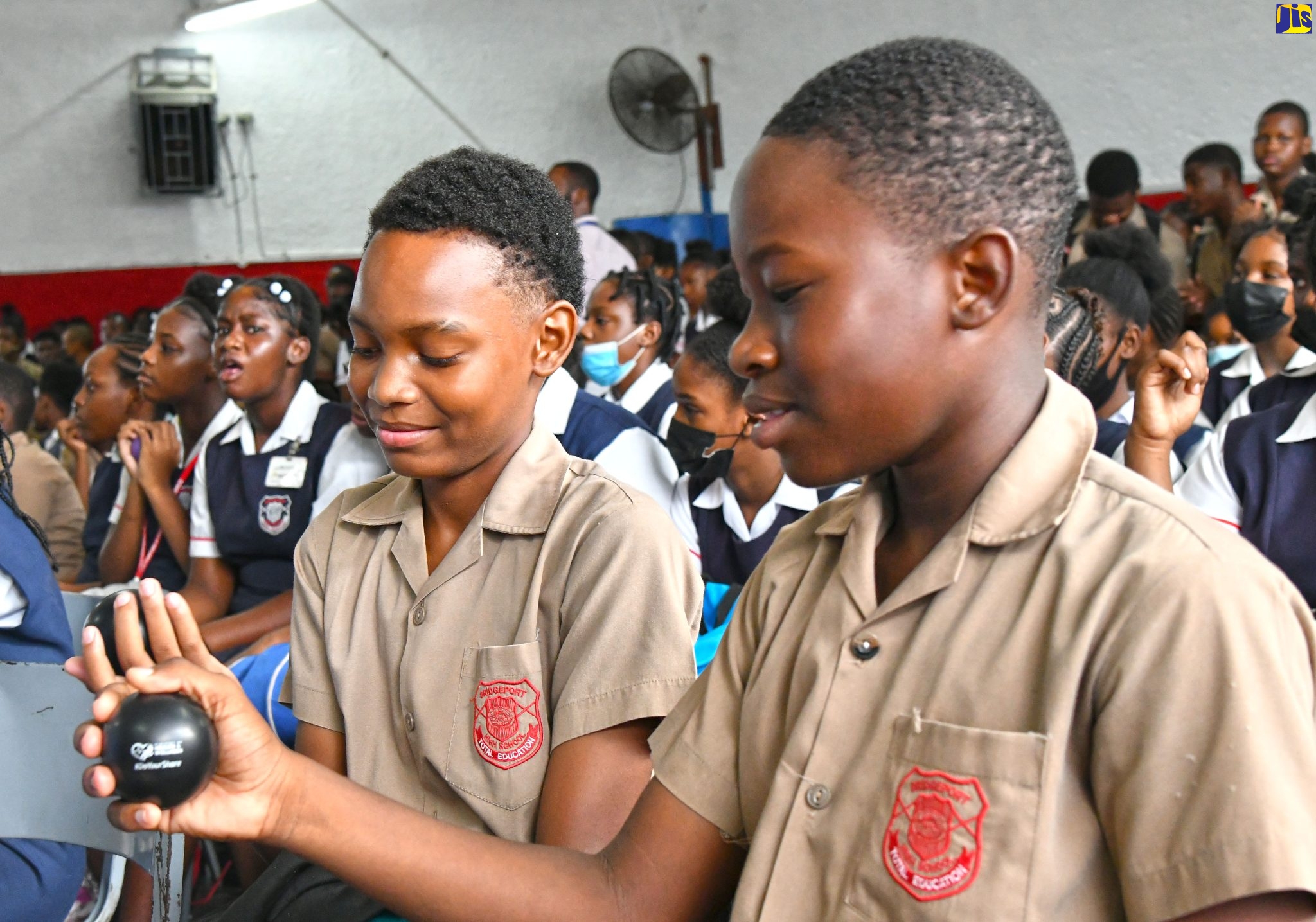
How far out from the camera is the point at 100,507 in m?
3.90

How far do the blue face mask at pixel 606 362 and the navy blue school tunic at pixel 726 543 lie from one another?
1504 mm

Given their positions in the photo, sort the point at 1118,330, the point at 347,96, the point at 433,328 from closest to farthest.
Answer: the point at 433,328 → the point at 1118,330 → the point at 347,96

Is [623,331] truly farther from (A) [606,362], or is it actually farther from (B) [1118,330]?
(B) [1118,330]

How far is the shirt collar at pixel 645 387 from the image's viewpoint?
4.03 metres

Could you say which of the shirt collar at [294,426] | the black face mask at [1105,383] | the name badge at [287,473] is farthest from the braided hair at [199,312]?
the black face mask at [1105,383]

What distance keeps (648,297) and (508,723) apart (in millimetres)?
3271

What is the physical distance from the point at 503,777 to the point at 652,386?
272 cm

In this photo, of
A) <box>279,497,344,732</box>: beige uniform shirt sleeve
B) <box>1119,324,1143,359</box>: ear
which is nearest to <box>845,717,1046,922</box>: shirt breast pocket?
<box>279,497,344,732</box>: beige uniform shirt sleeve

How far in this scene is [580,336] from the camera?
175 inches

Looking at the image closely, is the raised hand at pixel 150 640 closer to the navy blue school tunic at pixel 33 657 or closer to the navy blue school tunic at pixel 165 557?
the navy blue school tunic at pixel 33 657

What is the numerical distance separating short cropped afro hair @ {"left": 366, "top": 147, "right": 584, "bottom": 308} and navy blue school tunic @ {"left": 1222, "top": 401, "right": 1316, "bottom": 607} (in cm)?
128

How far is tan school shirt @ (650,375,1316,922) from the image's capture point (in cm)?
76

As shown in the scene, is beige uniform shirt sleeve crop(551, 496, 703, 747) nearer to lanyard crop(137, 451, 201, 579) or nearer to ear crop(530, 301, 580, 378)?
ear crop(530, 301, 580, 378)

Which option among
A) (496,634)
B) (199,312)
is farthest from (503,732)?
(199,312)
